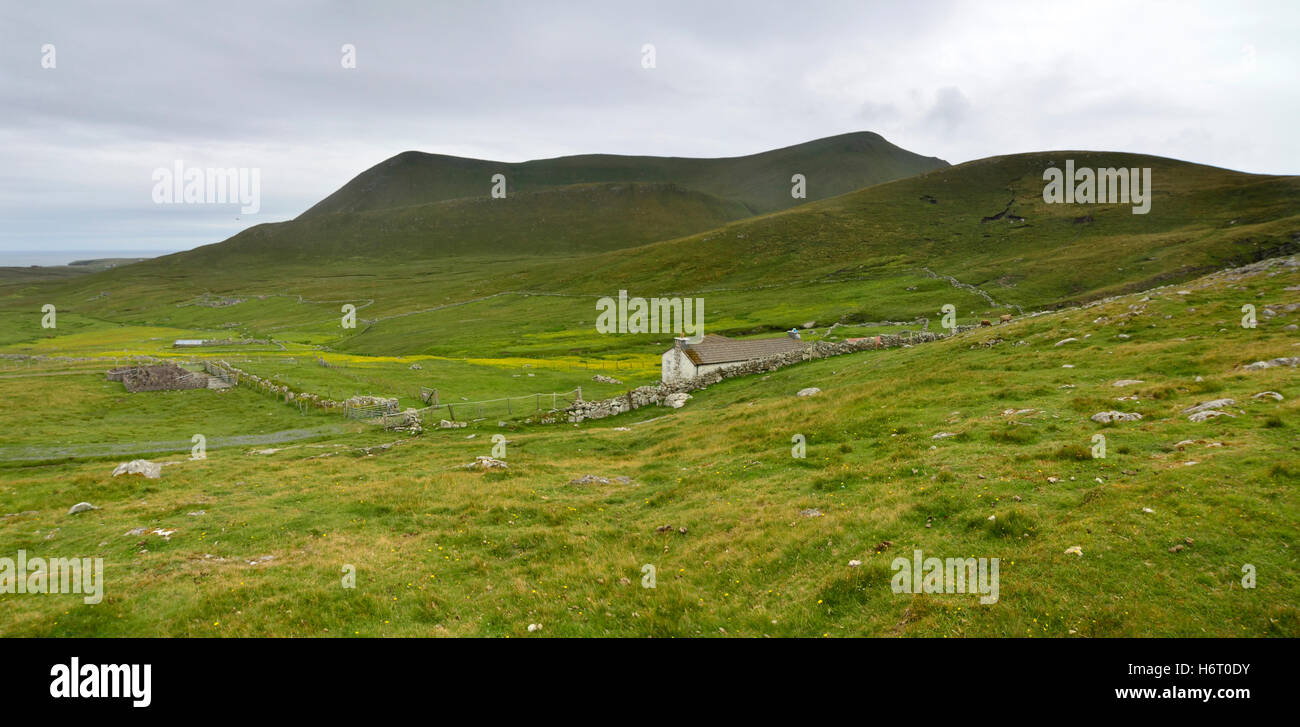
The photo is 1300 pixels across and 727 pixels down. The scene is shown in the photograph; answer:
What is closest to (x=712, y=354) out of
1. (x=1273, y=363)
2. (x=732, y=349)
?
(x=732, y=349)

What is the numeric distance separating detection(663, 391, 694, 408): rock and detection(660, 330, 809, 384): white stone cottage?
14.9ft

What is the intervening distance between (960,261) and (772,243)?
5548 cm

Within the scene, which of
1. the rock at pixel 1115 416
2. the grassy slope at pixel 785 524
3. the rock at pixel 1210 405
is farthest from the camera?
the rock at pixel 1115 416

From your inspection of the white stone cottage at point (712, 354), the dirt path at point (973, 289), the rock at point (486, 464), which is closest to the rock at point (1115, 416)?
the rock at point (486, 464)

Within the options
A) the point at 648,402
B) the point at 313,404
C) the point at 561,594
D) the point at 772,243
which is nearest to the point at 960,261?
the point at 772,243

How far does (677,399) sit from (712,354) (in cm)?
905

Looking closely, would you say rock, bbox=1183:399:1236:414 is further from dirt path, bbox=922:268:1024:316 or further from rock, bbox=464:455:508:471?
dirt path, bbox=922:268:1024:316

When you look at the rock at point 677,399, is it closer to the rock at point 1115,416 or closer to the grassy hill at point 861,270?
the rock at point 1115,416

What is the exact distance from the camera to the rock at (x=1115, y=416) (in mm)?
20453

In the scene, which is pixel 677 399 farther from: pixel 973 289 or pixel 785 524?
pixel 973 289

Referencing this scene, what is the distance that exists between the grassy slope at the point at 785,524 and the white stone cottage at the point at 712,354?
20.2 metres

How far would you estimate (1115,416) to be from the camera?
2061cm

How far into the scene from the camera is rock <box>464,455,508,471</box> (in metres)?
29.1
